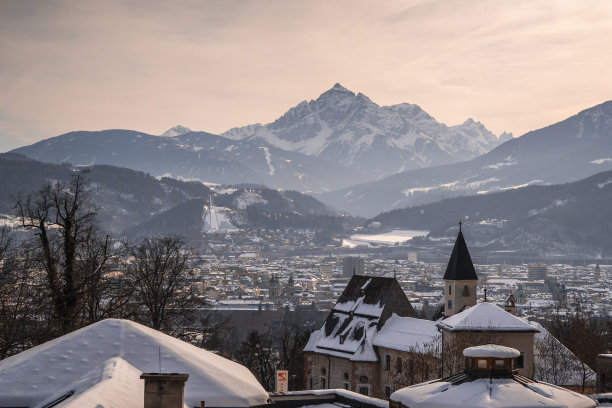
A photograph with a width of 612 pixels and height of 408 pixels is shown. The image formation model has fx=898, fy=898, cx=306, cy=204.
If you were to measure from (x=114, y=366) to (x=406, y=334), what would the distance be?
4646 cm

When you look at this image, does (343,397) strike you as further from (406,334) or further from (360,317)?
(360,317)

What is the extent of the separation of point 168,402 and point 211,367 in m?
4.78

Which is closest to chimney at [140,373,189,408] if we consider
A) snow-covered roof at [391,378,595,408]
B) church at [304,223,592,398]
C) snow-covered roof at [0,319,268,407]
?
snow-covered roof at [0,319,268,407]

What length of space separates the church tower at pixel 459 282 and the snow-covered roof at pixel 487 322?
1831cm

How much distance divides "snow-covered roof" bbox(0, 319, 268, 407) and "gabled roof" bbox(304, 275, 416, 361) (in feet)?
147

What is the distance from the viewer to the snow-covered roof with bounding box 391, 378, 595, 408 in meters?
22.0

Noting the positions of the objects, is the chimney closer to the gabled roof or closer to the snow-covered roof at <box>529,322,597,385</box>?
the snow-covered roof at <box>529,322,597,385</box>

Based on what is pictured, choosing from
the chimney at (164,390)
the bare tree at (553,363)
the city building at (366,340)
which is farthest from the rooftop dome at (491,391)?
the city building at (366,340)

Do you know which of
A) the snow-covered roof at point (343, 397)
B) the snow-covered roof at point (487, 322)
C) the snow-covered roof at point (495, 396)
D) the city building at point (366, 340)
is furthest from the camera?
the city building at point (366, 340)

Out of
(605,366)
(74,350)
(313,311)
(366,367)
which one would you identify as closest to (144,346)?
(74,350)

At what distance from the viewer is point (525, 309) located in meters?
196

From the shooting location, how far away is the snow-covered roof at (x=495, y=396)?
22.0m

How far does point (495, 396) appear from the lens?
874 inches

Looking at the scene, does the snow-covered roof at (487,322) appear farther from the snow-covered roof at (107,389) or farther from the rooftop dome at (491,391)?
the snow-covered roof at (107,389)
